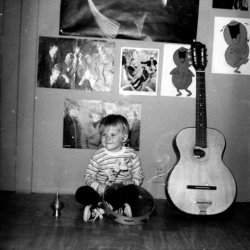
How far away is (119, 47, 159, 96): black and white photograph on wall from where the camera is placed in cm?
238

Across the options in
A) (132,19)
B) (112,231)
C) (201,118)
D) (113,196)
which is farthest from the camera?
(132,19)

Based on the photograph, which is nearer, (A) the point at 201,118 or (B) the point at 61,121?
(A) the point at 201,118

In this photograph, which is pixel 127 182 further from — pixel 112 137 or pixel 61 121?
pixel 61 121

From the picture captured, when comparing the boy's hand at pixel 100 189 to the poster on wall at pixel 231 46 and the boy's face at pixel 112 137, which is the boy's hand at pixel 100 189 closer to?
the boy's face at pixel 112 137

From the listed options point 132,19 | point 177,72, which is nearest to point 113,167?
point 177,72

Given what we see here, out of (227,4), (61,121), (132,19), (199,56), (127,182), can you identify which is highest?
(227,4)

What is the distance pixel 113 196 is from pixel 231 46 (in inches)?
61.8

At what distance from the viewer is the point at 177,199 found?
2.04m

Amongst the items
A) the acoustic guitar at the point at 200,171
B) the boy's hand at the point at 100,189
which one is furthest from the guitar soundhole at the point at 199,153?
the boy's hand at the point at 100,189

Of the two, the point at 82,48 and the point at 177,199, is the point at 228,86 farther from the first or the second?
the point at 82,48

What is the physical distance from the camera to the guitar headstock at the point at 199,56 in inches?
85.4

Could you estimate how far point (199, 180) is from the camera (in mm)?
2072

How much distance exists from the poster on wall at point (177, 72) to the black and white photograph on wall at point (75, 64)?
0.45 meters

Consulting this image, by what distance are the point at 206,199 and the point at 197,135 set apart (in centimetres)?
47
